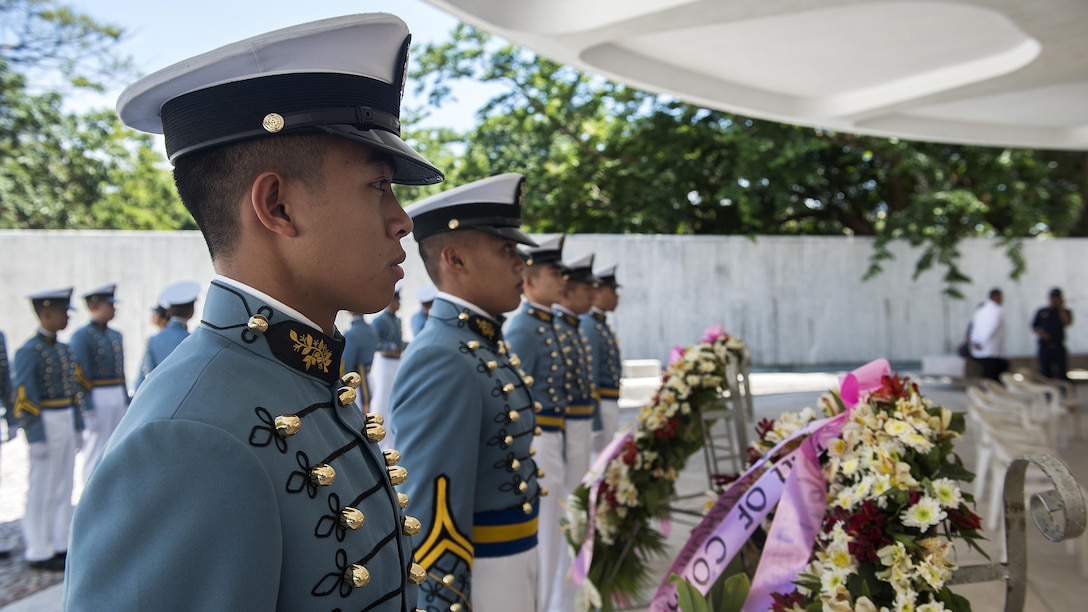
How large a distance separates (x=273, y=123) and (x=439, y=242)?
170 cm

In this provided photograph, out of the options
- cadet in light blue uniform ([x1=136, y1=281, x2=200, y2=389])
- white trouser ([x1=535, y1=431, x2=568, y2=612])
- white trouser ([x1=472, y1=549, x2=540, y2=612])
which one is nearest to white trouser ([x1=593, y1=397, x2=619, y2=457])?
white trouser ([x1=535, y1=431, x2=568, y2=612])

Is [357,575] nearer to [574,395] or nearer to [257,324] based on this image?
[257,324]

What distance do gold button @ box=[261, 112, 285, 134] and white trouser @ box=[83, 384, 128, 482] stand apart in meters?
7.16

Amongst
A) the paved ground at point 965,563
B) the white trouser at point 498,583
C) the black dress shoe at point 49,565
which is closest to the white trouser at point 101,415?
the paved ground at point 965,563

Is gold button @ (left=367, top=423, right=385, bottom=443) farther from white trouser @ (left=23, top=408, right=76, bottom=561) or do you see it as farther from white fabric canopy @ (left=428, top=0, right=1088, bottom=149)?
white fabric canopy @ (left=428, top=0, right=1088, bottom=149)

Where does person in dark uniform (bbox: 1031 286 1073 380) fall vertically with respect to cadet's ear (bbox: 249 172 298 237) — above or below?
below

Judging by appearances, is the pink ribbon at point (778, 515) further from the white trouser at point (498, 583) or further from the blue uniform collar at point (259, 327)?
the blue uniform collar at point (259, 327)

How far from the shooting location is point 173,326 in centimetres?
650

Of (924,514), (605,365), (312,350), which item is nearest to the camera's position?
(312,350)

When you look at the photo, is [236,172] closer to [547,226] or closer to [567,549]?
[567,549]

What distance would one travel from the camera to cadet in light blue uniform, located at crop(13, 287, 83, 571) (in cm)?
573

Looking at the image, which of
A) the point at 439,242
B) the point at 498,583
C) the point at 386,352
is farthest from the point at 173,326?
the point at 498,583

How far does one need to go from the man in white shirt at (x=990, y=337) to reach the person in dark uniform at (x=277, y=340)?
41.3ft

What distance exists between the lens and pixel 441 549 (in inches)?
84.3
